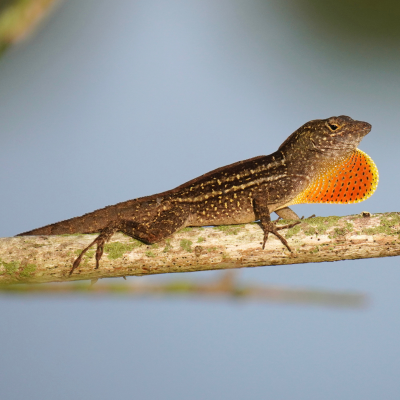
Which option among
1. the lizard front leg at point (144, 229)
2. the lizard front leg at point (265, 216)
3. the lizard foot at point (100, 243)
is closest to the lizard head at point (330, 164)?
the lizard front leg at point (265, 216)

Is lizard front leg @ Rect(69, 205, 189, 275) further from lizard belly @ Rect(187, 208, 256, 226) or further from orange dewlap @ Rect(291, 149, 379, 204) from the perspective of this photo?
orange dewlap @ Rect(291, 149, 379, 204)

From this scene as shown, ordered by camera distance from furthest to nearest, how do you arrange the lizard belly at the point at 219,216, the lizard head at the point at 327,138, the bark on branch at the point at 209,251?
the lizard belly at the point at 219,216, the lizard head at the point at 327,138, the bark on branch at the point at 209,251

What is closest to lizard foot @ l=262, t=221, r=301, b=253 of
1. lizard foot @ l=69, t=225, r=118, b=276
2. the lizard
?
the lizard

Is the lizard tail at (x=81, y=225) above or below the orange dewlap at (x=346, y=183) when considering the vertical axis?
below

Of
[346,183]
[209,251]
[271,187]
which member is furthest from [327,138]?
[209,251]

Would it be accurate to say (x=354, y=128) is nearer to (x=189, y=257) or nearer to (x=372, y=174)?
(x=372, y=174)

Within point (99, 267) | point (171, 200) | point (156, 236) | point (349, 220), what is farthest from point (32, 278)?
point (349, 220)

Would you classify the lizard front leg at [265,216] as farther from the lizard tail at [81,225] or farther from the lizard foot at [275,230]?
the lizard tail at [81,225]
